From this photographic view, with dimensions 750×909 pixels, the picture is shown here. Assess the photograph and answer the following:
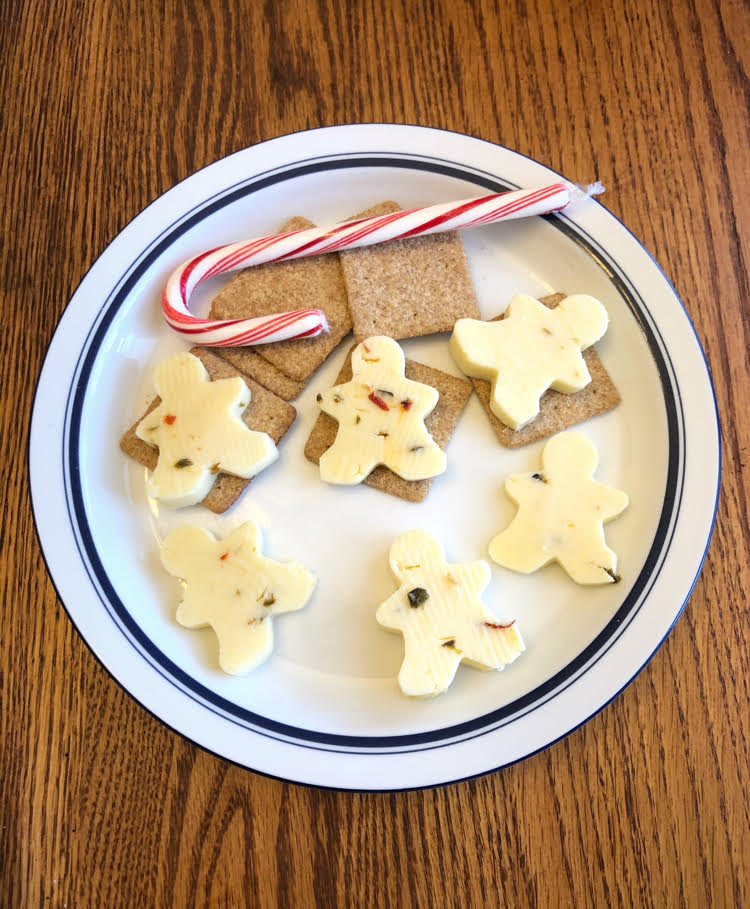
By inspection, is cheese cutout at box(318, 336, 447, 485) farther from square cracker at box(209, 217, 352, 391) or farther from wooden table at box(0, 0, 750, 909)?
wooden table at box(0, 0, 750, 909)

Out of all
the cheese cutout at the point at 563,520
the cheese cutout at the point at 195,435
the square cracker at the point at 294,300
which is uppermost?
the square cracker at the point at 294,300

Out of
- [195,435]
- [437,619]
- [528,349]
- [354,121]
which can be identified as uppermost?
[354,121]

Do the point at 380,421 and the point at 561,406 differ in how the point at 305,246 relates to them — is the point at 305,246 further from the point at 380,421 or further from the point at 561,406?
the point at 561,406

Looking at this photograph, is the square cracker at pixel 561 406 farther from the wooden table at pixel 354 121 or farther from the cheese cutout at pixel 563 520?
the wooden table at pixel 354 121

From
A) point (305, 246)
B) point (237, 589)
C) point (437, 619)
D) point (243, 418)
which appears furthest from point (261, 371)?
point (437, 619)

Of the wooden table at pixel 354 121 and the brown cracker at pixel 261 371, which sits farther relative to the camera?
the brown cracker at pixel 261 371

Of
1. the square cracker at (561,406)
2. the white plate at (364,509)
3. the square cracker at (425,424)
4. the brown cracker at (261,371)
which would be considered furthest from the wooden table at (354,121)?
the square cracker at (425,424)
